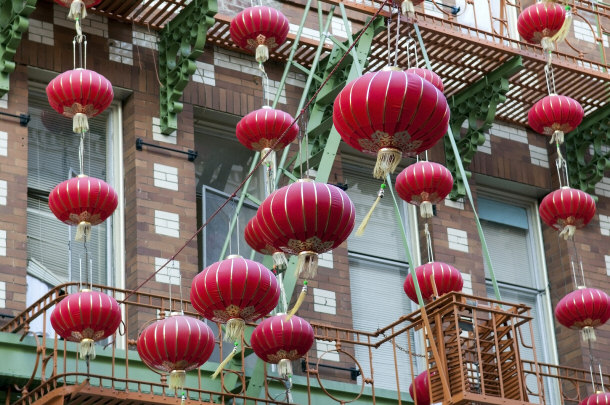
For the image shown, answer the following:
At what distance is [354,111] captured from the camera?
12594 millimetres

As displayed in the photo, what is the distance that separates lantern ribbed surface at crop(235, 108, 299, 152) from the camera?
1609cm

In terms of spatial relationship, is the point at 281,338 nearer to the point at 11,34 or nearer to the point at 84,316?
the point at 84,316

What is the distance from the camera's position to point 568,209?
17.8m

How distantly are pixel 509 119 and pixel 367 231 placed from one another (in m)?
2.81

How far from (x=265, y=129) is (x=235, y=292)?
299 cm

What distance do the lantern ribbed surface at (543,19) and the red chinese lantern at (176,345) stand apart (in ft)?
21.2

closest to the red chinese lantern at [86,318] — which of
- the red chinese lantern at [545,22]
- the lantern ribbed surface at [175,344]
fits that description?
the lantern ribbed surface at [175,344]

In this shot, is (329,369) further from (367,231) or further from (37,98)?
(37,98)

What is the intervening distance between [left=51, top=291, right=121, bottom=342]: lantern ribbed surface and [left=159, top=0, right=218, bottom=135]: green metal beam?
373 centimetres

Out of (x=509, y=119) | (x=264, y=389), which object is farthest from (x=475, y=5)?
(x=264, y=389)

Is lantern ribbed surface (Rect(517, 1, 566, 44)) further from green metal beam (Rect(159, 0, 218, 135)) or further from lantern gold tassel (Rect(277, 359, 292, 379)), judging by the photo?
lantern gold tassel (Rect(277, 359, 292, 379))

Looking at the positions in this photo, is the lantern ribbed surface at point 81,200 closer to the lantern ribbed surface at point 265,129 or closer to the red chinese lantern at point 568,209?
the lantern ribbed surface at point 265,129

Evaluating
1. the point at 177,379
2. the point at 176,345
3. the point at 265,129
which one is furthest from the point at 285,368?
the point at 265,129

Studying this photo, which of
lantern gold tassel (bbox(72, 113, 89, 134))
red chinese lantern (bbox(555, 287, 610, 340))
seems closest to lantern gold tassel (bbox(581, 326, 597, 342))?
red chinese lantern (bbox(555, 287, 610, 340))
